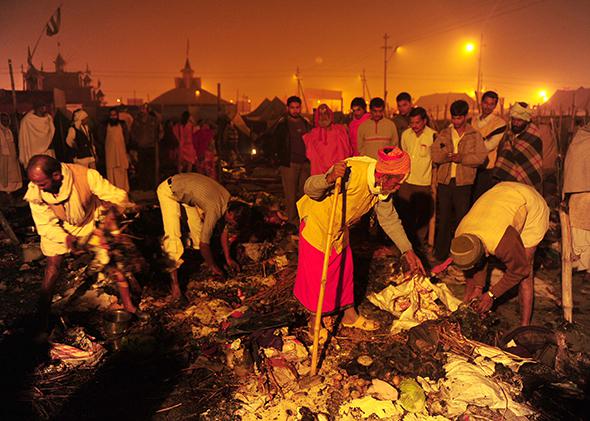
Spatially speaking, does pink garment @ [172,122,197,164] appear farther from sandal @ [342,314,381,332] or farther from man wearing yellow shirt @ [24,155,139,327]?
sandal @ [342,314,381,332]

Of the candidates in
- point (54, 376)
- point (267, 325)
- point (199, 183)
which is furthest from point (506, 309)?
point (54, 376)

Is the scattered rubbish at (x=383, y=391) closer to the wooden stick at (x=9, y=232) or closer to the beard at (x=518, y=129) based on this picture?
the beard at (x=518, y=129)

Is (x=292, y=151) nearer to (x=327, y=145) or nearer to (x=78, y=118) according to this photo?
(x=327, y=145)

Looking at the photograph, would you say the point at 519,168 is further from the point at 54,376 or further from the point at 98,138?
the point at 98,138

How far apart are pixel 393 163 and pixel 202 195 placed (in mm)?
2451

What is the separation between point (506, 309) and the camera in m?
4.68

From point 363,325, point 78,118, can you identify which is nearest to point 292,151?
point 363,325

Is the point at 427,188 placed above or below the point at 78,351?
above

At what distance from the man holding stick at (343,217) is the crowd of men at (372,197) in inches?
0.4

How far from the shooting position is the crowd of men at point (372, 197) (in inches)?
139

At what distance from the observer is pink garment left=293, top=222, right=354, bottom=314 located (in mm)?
3724

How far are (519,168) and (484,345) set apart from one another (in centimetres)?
245

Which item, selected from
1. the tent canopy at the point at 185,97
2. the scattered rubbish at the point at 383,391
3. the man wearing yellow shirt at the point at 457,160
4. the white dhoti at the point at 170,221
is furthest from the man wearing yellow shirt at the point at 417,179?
the tent canopy at the point at 185,97

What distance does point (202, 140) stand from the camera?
1164 cm
